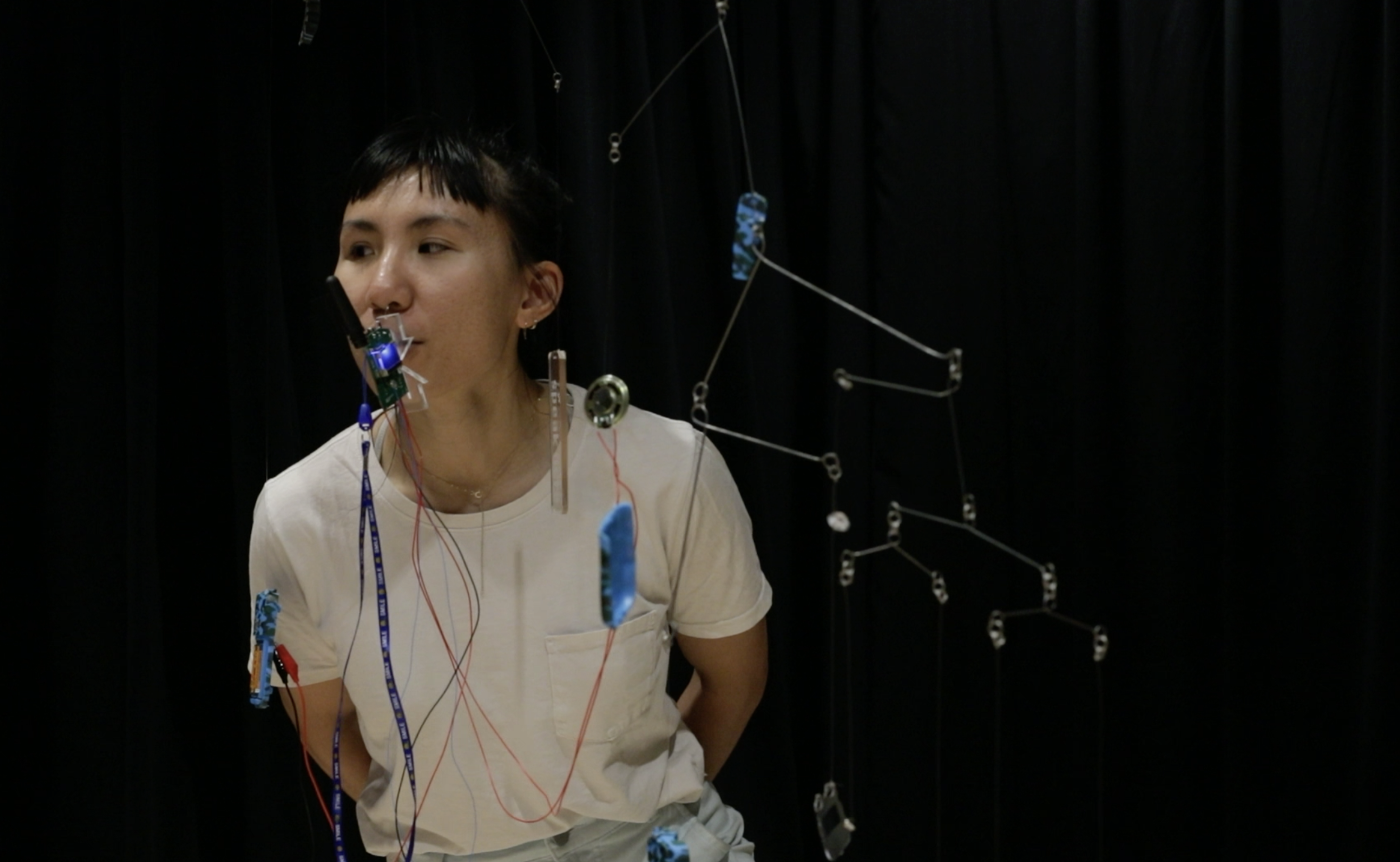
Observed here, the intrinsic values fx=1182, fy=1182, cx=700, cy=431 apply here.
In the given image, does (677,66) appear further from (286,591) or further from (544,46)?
(286,591)


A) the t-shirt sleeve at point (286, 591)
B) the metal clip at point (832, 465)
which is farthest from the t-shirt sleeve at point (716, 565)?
the t-shirt sleeve at point (286, 591)

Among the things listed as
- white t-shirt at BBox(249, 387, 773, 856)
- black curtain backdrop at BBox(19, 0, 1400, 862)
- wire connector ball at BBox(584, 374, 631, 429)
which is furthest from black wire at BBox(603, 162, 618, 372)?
wire connector ball at BBox(584, 374, 631, 429)

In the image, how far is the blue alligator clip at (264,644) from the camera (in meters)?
1.02

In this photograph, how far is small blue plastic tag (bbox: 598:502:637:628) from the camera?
0.70 m

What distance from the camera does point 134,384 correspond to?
1.36 meters

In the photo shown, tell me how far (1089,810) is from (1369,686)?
0.32m

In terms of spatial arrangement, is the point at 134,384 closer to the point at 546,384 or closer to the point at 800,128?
the point at 546,384

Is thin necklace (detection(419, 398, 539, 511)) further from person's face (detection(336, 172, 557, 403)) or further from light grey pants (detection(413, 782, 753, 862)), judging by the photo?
light grey pants (detection(413, 782, 753, 862))

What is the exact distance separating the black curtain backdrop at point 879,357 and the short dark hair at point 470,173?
0.17 meters

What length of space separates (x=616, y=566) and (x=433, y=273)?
0.44 meters

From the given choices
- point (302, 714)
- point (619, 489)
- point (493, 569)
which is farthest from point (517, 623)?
point (302, 714)

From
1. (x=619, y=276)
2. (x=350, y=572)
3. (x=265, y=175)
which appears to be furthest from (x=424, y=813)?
(x=265, y=175)

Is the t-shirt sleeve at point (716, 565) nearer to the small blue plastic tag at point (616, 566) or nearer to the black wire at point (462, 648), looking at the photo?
the black wire at point (462, 648)

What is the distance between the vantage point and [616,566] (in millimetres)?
715
